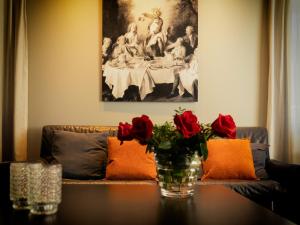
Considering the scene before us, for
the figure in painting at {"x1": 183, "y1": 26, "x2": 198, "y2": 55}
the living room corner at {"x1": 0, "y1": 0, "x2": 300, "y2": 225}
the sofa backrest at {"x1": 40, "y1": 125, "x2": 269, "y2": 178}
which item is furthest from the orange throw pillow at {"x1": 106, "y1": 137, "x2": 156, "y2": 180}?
the figure in painting at {"x1": 183, "y1": 26, "x2": 198, "y2": 55}

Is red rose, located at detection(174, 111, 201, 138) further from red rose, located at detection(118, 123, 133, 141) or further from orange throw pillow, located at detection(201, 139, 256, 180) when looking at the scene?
orange throw pillow, located at detection(201, 139, 256, 180)

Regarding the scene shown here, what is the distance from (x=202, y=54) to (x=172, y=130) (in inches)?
88.9

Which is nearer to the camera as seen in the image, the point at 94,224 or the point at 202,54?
the point at 94,224

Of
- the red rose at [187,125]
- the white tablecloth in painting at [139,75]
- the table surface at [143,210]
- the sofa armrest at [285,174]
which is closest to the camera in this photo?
the table surface at [143,210]

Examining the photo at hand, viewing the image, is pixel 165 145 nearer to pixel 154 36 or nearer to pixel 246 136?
pixel 246 136

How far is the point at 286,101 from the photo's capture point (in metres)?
3.50

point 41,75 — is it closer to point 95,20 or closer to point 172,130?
point 95,20

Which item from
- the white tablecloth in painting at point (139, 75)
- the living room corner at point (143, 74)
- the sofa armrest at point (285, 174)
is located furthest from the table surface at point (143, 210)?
the white tablecloth in painting at point (139, 75)

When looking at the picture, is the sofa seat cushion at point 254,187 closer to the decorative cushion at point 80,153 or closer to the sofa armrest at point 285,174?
the sofa armrest at point 285,174

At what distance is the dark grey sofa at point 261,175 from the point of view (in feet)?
8.87

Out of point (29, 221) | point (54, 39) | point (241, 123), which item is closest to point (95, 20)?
point (54, 39)

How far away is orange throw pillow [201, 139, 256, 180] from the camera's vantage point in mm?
2896

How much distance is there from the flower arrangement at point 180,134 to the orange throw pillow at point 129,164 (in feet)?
4.43

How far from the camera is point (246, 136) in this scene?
3.35 meters
